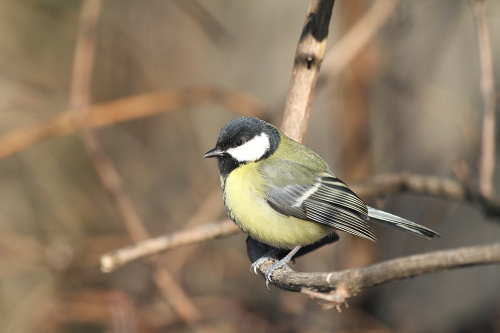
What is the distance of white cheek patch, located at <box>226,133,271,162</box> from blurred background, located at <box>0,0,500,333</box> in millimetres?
968

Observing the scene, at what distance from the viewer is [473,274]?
12.5ft

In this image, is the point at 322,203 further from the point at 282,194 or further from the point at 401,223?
the point at 401,223

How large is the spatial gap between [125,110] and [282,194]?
54.9 inches

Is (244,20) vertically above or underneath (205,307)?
above

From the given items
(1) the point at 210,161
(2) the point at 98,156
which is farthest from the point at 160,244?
(1) the point at 210,161

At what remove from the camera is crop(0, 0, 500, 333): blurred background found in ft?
12.0

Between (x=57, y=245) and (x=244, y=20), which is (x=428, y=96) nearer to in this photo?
(x=244, y=20)

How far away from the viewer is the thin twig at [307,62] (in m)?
2.00

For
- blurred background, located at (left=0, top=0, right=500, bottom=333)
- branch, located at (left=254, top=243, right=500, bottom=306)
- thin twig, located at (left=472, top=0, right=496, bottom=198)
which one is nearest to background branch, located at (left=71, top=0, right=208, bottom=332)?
blurred background, located at (left=0, top=0, right=500, bottom=333)

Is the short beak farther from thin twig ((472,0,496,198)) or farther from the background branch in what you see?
thin twig ((472,0,496,198))

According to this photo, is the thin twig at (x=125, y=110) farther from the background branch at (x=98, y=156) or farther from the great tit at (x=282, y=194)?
the great tit at (x=282, y=194)

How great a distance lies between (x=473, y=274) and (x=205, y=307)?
5.60 ft

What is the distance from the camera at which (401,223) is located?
2303 mm

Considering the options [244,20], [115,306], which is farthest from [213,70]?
[115,306]
